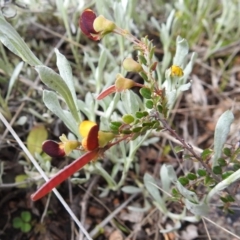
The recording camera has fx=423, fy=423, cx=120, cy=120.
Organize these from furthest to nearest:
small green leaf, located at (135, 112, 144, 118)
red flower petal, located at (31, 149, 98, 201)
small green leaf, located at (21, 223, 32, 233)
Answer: small green leaf, located at (21, 223, 32, 233)
small green leaf, located at (135, 112, 144, 118)
red flower petal, located at (31, 149, 98, 201)

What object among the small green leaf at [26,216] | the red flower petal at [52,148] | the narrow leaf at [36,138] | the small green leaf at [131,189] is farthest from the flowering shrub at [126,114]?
the small green leaf at [26,216]

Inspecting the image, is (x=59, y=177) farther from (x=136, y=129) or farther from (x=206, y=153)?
(x=206, y=153)

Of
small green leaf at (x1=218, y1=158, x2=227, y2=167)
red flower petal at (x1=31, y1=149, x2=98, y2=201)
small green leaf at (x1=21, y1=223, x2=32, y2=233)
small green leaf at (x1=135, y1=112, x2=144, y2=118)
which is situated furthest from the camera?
small green leaf at (x1=21, y1=223, x2=32, y2=233)

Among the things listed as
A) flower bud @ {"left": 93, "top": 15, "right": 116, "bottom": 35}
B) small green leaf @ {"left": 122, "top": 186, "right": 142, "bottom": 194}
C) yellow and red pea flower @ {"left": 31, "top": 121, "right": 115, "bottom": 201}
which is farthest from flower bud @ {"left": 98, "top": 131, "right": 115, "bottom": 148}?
small green leaf @ {"left": 122, "top": 186, "right": 142, "bottom": 194}

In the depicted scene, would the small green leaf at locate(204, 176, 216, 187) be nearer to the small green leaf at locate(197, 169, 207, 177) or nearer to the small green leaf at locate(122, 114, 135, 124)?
the small green leaf at locate(197, 169, 207, 177)

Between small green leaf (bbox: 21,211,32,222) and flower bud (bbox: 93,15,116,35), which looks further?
small green leaf (bbox: 21,211,32,222)

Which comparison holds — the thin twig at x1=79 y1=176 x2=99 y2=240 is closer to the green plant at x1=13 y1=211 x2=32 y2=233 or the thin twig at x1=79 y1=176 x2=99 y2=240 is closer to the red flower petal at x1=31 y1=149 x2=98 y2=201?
the green plant at x1=13 y1=211 x2=32 y2=233

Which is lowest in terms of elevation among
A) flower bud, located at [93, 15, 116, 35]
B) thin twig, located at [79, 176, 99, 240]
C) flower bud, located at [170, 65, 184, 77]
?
thin twig, located at [79, 176, 99, 240]

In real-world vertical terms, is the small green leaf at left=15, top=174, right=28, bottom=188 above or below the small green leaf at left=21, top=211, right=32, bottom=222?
above

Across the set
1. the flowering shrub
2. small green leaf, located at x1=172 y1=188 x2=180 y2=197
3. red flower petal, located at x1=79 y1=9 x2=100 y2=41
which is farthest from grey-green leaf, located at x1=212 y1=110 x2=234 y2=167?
red flower petal, located at x1=79 y1=9 x2=100 y2=41
